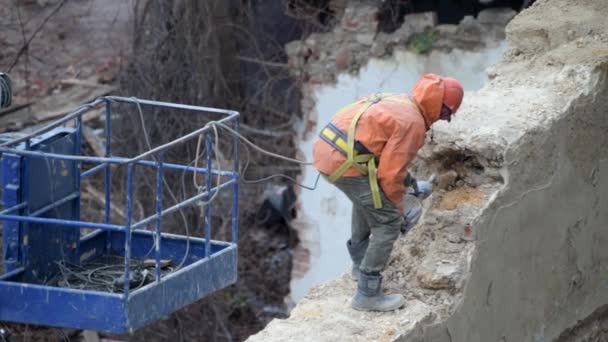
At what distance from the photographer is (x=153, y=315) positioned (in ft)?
18.0

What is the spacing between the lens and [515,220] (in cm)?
521

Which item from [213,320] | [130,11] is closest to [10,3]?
[130,11]

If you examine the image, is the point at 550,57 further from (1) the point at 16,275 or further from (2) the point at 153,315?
(1) the point at 16,275

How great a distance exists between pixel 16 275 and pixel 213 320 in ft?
17.3

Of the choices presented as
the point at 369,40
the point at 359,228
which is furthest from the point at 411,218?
the point at 369,40

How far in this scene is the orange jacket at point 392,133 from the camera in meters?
4.47

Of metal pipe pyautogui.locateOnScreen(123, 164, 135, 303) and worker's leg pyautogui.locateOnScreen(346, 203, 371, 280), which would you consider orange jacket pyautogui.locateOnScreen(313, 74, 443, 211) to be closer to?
worker's leg pyautogui.locateOnScreen(346, 203, 371, 280)

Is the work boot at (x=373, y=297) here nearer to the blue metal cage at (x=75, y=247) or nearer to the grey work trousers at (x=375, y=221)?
the grey work trousers at (x=375, y=221)

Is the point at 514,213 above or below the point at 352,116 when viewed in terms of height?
below

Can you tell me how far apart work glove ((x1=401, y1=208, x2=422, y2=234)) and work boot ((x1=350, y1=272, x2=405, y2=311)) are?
36 centimetres

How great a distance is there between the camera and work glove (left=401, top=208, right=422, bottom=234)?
16.1ft

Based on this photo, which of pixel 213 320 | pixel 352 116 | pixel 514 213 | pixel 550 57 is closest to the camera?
pixel 352 116

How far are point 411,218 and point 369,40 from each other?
5001 mm

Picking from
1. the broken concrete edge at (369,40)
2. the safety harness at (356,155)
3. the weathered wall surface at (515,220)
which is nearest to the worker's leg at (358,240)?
the weathered wall surface at (515,220)
